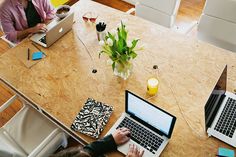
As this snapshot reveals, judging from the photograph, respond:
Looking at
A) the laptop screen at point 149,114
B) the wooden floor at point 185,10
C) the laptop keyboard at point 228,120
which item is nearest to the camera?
the laptop screen at point 149,114

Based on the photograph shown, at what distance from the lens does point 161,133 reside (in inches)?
56.9

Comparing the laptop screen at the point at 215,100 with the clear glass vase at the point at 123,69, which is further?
the clear glass vase at the point at 123,69

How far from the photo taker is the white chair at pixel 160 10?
93.4 inches

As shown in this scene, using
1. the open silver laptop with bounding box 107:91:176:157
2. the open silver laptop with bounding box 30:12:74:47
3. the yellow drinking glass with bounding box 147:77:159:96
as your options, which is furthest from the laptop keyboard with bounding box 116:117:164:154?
the open silver laptop with bounding box 30:12:74:47

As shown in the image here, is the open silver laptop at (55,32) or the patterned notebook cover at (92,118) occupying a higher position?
the open silver laptop at (55,32)

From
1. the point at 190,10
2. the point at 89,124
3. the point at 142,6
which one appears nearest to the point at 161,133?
the point at 89,124

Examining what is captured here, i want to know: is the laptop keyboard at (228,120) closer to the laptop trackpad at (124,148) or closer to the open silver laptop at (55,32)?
the laptop trackpad at (124,148)

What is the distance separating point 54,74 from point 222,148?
1.26 metres

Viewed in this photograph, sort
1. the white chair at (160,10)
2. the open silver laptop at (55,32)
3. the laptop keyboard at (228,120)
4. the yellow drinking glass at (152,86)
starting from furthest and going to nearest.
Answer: the white chair at (160,10) → the open silver laptop at (55,32) → the yellow drinking glass at (152,86) → the laptop keyboard at (228,120)

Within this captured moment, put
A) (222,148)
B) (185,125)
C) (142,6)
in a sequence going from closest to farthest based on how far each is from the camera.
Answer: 1. (222,148)
2. (185,125)
3. (142,6)

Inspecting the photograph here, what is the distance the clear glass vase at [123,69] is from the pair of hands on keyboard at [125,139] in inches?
17.1

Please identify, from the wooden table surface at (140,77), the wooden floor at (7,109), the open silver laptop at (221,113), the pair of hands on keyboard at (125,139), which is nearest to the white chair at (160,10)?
the wooden table surface at (140,77)

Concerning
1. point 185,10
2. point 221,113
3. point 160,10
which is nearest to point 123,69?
point 221,113

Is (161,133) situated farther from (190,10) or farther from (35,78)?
(190,10)
